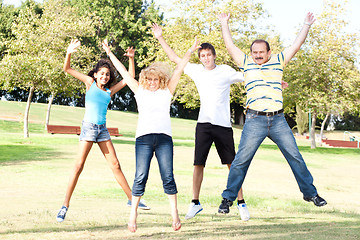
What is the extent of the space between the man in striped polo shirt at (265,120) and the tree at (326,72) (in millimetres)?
21575

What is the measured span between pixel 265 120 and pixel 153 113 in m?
1.52

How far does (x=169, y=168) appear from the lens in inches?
227

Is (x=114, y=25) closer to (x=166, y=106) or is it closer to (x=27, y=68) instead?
(x=27, y=68)

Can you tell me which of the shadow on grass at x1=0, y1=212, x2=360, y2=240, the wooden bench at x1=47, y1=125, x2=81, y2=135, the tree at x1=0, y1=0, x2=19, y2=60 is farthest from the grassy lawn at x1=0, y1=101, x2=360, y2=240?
the tree at x1=0, y1=0, x2=19, y2=60

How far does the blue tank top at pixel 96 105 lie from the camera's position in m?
6.56

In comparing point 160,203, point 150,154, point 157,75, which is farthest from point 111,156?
point 160,203

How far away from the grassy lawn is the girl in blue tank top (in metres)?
0.68

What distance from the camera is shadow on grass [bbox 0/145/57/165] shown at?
17.7m

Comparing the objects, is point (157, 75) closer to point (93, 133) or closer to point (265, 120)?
point (93, 133)

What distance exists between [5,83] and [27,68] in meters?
1.73

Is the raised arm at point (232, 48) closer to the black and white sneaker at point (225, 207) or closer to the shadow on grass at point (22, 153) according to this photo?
the black and white sneaker at point (225, 207)

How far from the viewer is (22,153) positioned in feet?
65.5

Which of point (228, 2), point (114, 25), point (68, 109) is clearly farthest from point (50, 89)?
point (114, 25)

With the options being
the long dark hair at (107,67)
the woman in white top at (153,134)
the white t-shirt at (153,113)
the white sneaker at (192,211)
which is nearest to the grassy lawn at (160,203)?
the white sneaker at (192,211)
